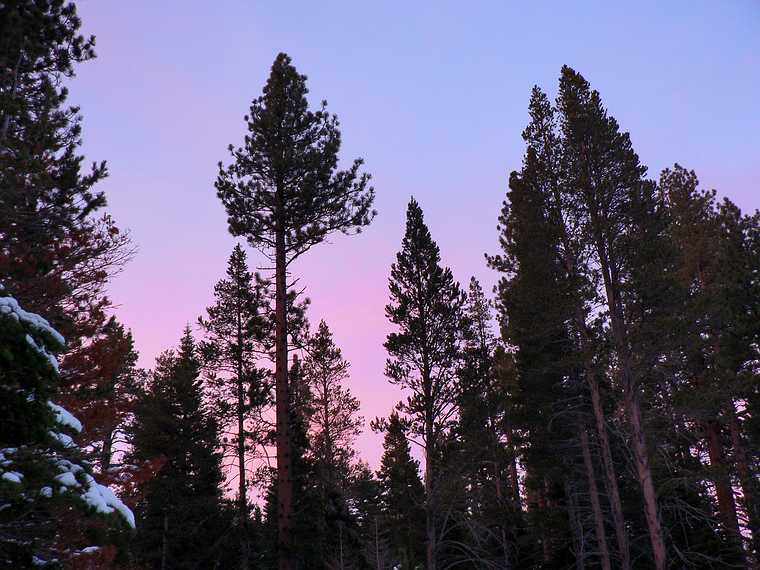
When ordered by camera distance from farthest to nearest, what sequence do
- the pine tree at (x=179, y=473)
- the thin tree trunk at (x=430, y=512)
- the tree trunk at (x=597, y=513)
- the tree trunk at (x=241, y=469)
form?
the pine tree at (x=179, y=473)
the tree trunk at (x=241, y=469)
the tree trunk at (x=597, y=513)
the thin tree trunk at (x=430, y=512)

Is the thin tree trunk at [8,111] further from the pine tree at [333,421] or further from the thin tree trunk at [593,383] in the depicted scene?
the pine tree at [333,421]

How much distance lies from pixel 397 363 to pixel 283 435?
257 inches

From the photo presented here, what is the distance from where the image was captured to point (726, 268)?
73.5 ft

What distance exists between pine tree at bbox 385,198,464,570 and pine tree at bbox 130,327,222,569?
10.6 meters

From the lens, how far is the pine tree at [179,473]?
78.5 feet

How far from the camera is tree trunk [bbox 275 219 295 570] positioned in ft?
42.2

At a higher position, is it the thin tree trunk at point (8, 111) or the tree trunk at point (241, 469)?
the thin tree trunk at point (8, 111)

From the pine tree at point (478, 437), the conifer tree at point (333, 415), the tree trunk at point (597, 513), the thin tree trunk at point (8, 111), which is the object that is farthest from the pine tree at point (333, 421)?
the thin tree trunk at point (8, 111)

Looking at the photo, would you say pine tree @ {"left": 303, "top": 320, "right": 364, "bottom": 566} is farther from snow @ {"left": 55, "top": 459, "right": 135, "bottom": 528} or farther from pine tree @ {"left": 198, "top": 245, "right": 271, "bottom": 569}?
snow @ {"left": 55, "top": 459, "right": 135, "bottom": 528}

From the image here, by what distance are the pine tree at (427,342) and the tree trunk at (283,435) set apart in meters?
5.75

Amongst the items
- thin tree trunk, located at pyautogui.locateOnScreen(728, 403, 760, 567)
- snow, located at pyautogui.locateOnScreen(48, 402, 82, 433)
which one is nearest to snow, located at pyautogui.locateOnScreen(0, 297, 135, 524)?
snow, located at pyautogui.locateOnScreen(48, 402, 82, 433)

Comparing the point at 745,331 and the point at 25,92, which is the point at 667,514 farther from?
the point at 25,92

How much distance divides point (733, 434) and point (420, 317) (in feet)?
44.1

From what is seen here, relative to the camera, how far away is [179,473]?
2527 centimetres
